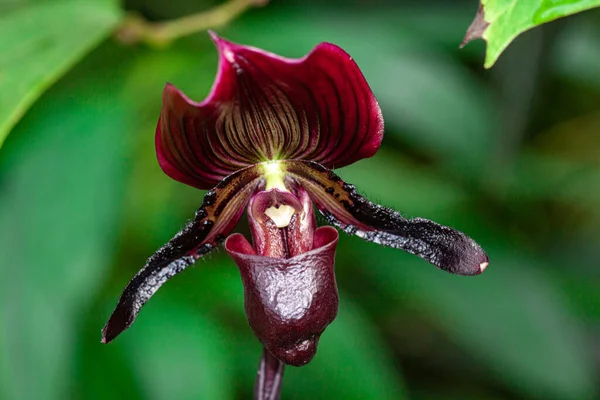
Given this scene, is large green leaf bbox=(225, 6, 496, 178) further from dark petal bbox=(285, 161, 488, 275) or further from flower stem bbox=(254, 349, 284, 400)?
flower stem bbox=(254, 349, 284, 400)

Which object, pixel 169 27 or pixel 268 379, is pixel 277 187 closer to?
pixel 268 379

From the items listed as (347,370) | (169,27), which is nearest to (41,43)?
(169,27)

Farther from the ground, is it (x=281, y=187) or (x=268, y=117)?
(x=268, y=117)

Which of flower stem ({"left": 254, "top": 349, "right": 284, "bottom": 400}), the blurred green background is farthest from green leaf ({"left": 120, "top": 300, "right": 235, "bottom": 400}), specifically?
flower stem ({"left": 254, "top": 349, "right": 284, "bottom": 400})

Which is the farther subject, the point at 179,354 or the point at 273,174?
the point at 179,354

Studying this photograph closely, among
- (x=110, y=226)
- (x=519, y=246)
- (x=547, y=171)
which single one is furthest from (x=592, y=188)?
(x=110, y=226)

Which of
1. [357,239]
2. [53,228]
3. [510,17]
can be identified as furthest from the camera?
[357,239]
